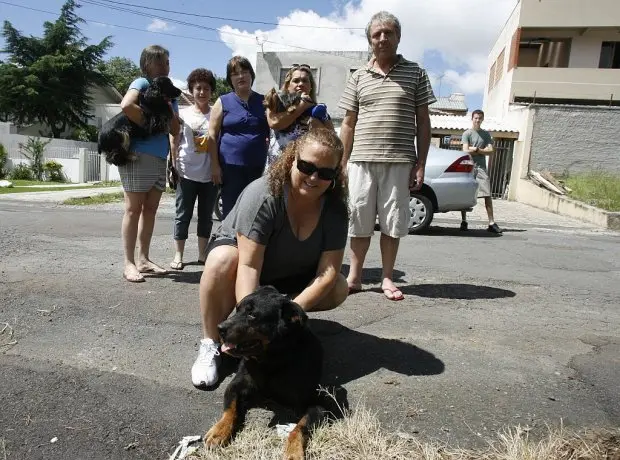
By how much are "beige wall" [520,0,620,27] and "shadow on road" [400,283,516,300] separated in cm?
2201

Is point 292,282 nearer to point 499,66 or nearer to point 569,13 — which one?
point 569,13

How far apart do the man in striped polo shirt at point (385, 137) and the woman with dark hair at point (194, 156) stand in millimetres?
1302

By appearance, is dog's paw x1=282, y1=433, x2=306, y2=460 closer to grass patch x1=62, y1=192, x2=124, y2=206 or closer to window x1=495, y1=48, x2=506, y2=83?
grass patch x1=62, y1=192, x2=124, y2=206

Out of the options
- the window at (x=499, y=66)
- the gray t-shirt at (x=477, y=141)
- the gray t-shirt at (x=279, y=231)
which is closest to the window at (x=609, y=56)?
the window at (x=499, y=66)

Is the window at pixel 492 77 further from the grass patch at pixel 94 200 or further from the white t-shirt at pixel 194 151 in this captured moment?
the white t-shirt at pixel 194 151

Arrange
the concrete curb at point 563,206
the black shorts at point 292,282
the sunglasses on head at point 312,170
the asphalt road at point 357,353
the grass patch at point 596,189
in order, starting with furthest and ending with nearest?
the grass patch at point 596,189 → the concrete curb at point 563,206 → the black shorts at point 292,282 → the sunglasses on head at point 312,170 → the asphalt road at point 357,353

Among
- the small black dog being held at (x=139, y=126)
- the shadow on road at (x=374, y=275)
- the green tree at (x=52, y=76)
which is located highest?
the green tree at (x=52, y=76)

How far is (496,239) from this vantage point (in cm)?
761

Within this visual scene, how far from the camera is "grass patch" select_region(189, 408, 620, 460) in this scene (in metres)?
1.89

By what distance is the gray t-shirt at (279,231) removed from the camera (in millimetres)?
2603

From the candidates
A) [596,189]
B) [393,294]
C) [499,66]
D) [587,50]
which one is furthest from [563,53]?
[393,294]

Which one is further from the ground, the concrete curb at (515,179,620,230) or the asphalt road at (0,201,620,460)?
the concrete curb at (515,179,620,230)

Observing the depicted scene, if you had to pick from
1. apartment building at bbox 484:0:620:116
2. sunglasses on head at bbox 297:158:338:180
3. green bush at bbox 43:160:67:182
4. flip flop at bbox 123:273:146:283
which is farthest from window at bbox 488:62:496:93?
sunglasses on head at bbox 297:158:338:180

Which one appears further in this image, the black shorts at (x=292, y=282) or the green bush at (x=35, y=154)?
the green bush at (x=35, y=154)
